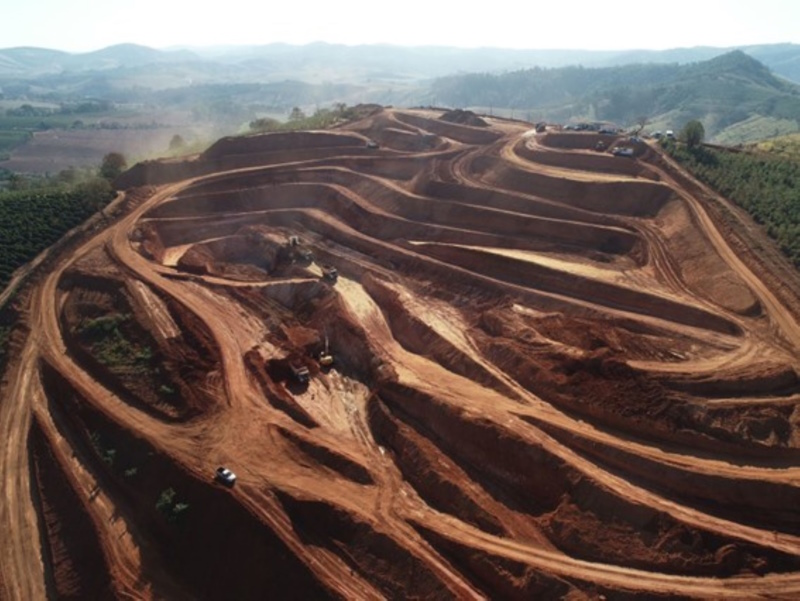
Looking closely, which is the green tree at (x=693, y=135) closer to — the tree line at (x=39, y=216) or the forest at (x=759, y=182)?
the forest at (x=759, y=182)

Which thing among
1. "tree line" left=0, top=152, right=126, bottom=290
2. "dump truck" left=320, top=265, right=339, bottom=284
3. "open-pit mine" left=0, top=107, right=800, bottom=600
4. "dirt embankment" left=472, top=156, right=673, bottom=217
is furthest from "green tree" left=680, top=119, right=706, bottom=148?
"tree line" left=0, top=152, right=126, bottom=290

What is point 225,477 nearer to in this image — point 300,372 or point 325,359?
point 300,372

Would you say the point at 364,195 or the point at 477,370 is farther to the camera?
the point at 364,195

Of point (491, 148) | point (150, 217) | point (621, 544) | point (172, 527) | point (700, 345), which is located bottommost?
point (172, 527)

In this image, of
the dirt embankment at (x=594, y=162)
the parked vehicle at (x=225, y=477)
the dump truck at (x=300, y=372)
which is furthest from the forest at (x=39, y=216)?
the dirt embankment at (x=594, y=162)

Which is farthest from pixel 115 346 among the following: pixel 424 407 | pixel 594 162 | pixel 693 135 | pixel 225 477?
pixel 693 135

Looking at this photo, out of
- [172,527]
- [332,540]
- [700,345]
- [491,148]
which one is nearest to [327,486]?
[332,540]

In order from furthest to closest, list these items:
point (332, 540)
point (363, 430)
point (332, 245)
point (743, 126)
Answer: point (743, 126) → point (332, 245) → point (363, 430) → point (332, 540)

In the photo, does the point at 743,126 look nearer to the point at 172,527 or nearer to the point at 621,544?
the point at 621,544
